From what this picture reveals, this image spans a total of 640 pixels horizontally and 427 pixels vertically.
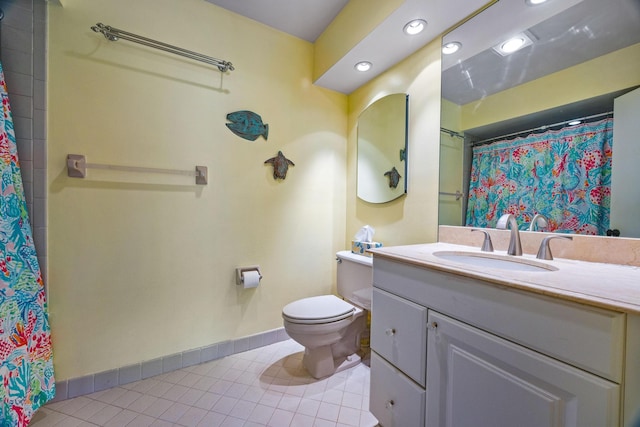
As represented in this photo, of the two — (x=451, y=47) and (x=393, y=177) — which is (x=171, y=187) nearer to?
(x=393, y=177)

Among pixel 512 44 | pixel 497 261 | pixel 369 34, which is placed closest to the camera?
pixel 497 261

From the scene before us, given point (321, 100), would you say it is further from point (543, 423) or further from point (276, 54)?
point (543, 423)

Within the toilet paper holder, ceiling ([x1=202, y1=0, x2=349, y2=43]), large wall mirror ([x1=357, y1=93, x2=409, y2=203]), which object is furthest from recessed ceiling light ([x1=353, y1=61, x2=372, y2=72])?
the toilet paper holder

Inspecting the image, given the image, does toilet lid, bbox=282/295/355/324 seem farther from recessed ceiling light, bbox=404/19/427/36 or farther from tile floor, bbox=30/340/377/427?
recessed ceiling light, bbox=404/19/427/36

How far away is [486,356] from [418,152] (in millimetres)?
1212

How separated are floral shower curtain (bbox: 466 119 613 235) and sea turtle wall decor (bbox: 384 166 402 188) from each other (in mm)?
485

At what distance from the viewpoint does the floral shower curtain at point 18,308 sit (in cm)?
108

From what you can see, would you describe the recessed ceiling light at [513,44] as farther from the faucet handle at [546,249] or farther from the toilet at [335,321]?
the toilet at [335,321]

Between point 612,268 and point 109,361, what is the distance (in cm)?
244

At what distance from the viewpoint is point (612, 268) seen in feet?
2.81

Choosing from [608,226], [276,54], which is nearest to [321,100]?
[276,54]

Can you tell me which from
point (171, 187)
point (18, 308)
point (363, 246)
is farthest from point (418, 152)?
point (18, 308)

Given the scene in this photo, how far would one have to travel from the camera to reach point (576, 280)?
0.70 metres

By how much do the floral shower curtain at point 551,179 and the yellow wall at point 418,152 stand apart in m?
0.24
